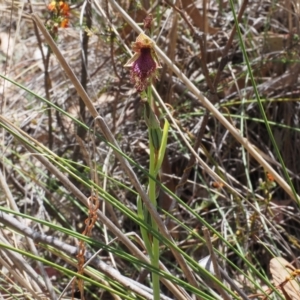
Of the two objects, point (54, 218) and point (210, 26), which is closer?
point (54, 218)

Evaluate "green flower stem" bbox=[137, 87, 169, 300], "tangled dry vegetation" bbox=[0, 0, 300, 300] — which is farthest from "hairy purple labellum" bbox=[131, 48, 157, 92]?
"tangled dry vegetation" bbox=[0, 0, 300, 300]

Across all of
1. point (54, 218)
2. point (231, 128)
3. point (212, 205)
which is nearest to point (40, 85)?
point (54, 218)

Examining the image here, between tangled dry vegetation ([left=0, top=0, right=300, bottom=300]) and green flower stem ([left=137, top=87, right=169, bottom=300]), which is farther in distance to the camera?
tangled dry vegetation ([left=0, top=0, right=300, bottom=300])

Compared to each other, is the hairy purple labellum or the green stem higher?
the hairy purple labellum

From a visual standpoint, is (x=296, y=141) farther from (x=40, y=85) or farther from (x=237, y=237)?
(x=40, y=85)

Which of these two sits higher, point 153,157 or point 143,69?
point 143,69

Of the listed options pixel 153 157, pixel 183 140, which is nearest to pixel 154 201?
pixel 153 157

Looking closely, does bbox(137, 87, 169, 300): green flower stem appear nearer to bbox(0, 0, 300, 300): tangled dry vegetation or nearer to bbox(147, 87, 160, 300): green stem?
bbox(147, 87, 160, 300): green stem

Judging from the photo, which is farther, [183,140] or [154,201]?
[183,140]

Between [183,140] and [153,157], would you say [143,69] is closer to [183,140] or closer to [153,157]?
[153,157]

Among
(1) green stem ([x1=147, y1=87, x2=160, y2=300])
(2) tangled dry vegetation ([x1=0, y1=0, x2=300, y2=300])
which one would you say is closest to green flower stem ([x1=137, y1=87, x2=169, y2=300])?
(1) green stem ([x1=147, y1=87, x2=160, y2=300])

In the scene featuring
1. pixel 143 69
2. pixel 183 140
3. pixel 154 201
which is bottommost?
pixel 183 140
